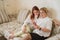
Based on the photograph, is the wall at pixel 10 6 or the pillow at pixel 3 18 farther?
the wall at pixel 10 6

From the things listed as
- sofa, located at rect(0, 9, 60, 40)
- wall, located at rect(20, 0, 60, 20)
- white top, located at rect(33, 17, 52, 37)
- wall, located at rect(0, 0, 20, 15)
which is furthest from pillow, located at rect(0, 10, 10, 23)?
white top, located at rect(33, 17, 52, 37)

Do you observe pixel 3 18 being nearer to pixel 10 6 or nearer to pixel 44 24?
pixel 10 6

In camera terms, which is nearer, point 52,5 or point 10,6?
point 52,5

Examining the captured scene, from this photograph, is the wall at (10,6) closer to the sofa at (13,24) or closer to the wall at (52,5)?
the sofa at (13,24)

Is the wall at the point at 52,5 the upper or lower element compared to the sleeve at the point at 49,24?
upper

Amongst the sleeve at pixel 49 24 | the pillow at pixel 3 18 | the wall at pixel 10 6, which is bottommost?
the sleeve at pixel 49 24

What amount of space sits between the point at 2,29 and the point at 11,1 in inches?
45.3

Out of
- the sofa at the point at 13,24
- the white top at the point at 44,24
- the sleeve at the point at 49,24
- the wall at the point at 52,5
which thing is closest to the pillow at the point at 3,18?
the sofa at the point at 13,24

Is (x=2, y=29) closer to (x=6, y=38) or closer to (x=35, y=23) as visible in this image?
(x=6, y=38)

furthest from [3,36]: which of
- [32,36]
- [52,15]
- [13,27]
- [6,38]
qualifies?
[52,15]

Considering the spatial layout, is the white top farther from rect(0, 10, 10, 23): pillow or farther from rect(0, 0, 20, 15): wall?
rect(0, 0, 20, 15): wall

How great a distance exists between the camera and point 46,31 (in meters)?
2.23

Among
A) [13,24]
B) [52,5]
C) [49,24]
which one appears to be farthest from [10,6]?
[49,24]

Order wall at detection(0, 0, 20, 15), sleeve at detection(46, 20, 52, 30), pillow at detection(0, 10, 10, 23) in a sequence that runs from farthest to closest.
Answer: wall at detection(0, 0, 20, 15), pillow at detection(0, 10, 10, 23), sleeve at detection(46, 20, 52, 30)
